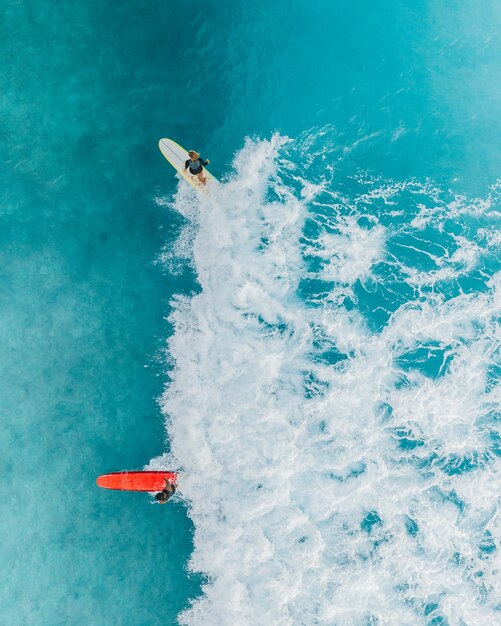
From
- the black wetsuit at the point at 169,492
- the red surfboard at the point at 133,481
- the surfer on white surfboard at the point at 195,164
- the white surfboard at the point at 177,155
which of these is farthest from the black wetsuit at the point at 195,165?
the black wetsuit at the point at 169,492

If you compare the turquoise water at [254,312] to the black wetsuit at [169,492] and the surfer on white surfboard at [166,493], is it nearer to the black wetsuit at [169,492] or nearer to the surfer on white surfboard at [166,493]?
the black wetsuit at [169,492]

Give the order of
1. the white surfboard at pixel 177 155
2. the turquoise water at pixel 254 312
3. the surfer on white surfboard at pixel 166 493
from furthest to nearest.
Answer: the white surfboard at pixel 177 155, the turquoise water at pixel 254 312, the surfer on white surfboard at pixel 166 493

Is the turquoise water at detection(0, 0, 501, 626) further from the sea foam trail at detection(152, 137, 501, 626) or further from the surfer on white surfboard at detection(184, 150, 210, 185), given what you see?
the surfer on white surfboard at detection(184, 150, 210, 185)

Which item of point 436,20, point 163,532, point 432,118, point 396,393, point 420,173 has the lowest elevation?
point 163,532

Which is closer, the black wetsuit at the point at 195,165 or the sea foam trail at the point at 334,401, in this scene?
the black wetsuit at the point at 195,165

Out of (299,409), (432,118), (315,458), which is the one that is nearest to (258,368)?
(299,409)

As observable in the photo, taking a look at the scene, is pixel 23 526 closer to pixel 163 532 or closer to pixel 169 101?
pixel 163 532

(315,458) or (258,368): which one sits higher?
(258,368)
